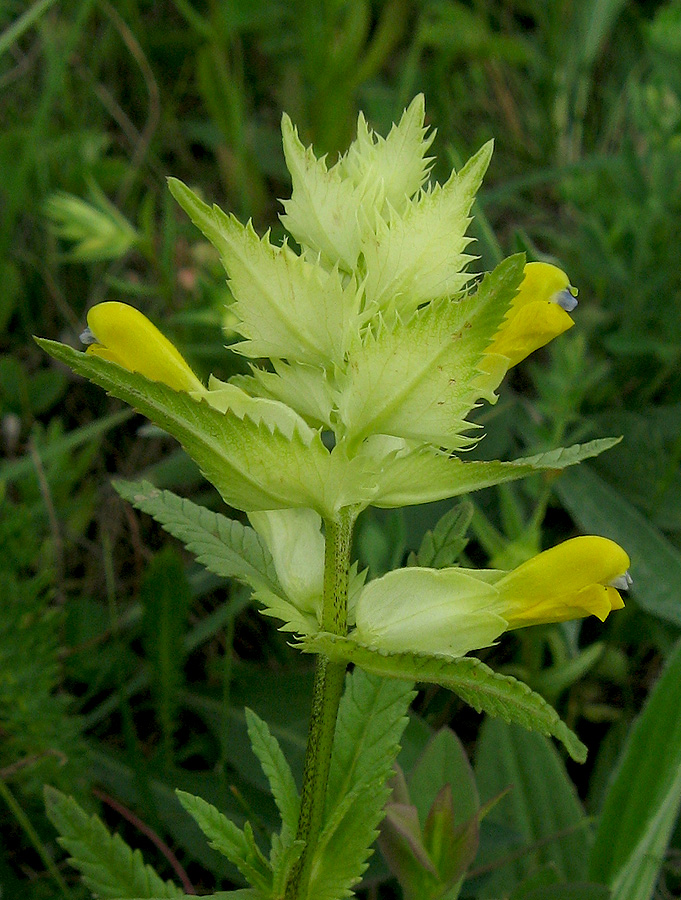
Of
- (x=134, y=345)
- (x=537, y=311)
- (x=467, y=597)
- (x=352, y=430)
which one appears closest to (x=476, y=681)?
(x=467, y=597)

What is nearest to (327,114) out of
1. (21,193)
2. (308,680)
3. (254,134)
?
(254,134)

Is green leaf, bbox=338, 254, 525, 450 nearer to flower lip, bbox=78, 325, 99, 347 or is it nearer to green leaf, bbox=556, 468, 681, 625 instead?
flower lip, bbox=78, 325, 99, 347

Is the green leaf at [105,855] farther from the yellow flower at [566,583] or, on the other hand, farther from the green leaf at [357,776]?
the yellow flower at [566,583]

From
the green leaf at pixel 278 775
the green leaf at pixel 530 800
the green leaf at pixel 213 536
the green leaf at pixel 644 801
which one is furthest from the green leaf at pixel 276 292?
the green leaf at pixel 530 800

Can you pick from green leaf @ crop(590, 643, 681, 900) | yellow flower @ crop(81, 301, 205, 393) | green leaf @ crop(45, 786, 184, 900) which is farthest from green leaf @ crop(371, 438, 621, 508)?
green leaf @ crop(590, 643, 681, 900)

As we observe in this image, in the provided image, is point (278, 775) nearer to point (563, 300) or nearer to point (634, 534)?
point (563, 300)

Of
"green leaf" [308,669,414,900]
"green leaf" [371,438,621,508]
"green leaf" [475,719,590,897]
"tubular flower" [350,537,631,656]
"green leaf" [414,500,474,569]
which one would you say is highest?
"green leaf" [371,438,621,508]

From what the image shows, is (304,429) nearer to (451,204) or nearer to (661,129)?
(451,204)
